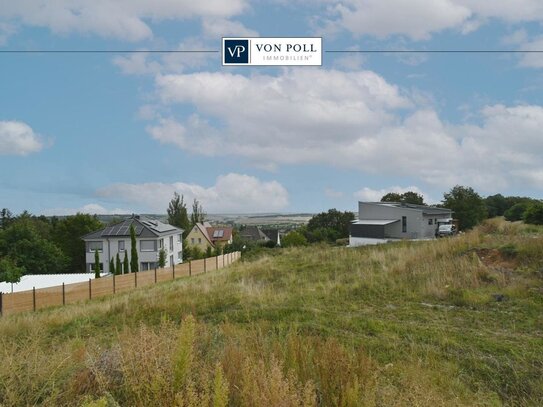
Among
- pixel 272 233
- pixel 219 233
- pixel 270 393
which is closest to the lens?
pixel 270 393

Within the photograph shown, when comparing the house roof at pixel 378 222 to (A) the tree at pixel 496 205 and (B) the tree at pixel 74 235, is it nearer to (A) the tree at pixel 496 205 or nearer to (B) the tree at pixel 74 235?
(A) the tree at pixel 496 205

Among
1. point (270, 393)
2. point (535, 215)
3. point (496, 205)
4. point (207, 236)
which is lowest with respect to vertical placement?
point (207, 236)

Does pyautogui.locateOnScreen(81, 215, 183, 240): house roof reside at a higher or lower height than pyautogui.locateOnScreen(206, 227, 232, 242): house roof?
higher

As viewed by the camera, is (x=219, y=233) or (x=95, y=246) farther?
(x=219, y=233)

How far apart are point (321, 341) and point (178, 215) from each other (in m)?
69.8

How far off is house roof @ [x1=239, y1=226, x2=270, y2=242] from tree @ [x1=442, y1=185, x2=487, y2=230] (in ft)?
145

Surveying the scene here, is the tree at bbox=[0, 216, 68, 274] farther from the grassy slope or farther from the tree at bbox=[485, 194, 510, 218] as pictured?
the tree at bbox=[485, 194, 510, 218]

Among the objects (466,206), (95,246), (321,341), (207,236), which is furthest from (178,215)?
(321,341)

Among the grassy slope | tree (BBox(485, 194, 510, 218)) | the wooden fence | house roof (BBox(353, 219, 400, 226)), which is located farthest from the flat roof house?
the grassy slope

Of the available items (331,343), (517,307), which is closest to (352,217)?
(517,307)

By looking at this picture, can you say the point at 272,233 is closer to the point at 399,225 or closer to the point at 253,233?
the point at 253,233

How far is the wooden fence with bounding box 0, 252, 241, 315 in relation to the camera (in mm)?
16984

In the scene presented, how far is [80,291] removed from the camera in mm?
19078

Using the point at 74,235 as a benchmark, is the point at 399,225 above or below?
below
